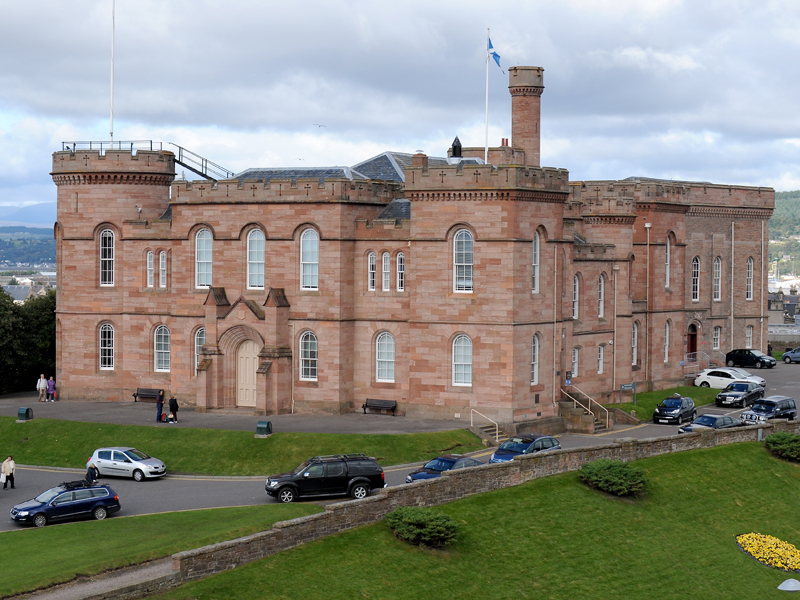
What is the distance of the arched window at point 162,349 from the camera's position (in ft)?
196

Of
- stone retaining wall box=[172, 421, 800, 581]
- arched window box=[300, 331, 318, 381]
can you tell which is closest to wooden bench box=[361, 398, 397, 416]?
arched window box=[300, 331, 318, 381]

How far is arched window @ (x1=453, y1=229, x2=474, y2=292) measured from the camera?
172 ft

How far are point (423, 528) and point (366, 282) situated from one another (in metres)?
23.0

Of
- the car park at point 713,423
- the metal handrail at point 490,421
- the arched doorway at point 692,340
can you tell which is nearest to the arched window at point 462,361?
the metal handrail at point 490,421

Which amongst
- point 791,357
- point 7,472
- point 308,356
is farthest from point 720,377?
point 7,472

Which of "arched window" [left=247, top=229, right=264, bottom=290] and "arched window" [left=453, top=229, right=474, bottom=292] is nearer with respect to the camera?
"arched window" [left=453, top=229, right=474, bottom=292]

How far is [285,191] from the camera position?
55.6m

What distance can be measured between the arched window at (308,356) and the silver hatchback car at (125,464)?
11.8m

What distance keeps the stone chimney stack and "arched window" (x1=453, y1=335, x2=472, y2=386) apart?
42.8 feet

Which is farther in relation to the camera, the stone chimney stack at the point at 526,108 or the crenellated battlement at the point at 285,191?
the stone chimney stack at the point at 526,108

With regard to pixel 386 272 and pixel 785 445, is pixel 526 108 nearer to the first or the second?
pixel 386 272

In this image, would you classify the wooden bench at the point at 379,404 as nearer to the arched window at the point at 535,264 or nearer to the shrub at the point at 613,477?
the arched window at the point at 535,264

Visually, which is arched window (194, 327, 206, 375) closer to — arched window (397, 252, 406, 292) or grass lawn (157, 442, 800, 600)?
arched window (397, 252, 406, 292)

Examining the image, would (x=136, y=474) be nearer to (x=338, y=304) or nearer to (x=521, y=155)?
(x=338, y=304)
